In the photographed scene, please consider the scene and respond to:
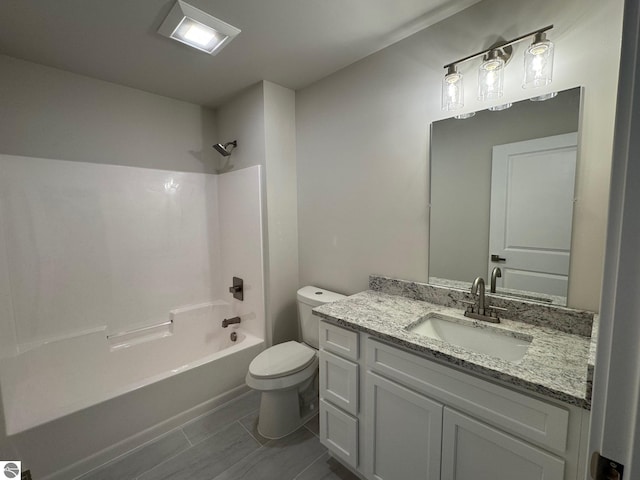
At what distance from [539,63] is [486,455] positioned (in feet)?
5.15

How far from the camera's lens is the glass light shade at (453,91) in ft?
4.63

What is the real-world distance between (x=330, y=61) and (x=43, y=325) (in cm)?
271

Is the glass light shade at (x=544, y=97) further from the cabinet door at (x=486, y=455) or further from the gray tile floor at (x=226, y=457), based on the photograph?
the gray tile floor at (x=226, y=457)

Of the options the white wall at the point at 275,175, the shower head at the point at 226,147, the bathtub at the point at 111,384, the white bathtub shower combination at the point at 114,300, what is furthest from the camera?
the shower head at the point at 226,147

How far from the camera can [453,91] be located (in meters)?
1.43

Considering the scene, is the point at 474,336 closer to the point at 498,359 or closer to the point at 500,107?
the point at 498,359

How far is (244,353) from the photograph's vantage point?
2205 mm

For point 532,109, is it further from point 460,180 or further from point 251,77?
point 251,77

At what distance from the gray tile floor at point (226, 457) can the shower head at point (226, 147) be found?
2097mm

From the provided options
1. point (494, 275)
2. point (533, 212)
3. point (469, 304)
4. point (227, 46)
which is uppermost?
point (227, 46)

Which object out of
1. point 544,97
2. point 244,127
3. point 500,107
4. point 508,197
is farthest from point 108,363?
point 544,97

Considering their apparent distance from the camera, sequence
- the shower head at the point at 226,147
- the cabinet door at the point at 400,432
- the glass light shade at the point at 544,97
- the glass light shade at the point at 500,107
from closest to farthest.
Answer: the cabinet door at the point at 400,432, the glass light shade at the point at 544,97, the glass light shade at the point at 500,107, the shower head at the point at 226,147

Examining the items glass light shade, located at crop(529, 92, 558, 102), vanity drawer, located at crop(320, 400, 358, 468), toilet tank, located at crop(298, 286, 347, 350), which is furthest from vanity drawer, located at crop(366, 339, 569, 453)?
glass light shade, located at crop(529, 92, 558, 102)

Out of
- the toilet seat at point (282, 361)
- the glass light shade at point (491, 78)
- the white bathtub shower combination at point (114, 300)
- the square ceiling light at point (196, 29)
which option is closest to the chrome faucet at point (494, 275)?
the glass light shade at point (491, 78)
